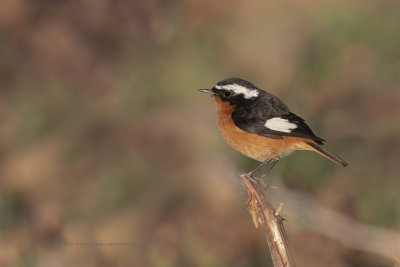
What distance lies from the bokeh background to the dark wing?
279 centimetres

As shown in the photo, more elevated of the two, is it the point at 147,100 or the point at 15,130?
the point at 147,100

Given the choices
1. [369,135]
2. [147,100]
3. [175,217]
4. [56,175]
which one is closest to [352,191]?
[369,135]

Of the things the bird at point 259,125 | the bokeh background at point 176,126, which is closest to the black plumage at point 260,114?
the bird at point 259,125

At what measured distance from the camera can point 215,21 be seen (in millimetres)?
10992

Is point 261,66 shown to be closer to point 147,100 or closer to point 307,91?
point 307,91

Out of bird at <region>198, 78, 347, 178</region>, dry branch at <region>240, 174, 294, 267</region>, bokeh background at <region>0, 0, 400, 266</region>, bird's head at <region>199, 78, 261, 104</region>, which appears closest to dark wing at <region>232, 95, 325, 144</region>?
bird at <region>198, 78, 347, 178</region>

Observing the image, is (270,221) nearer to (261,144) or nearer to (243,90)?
(261,144)

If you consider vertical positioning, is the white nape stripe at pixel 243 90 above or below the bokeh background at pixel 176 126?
above

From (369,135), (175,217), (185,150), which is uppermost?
(369,135)

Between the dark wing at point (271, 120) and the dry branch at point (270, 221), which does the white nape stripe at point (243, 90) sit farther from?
the dry branch at point (270, 221)

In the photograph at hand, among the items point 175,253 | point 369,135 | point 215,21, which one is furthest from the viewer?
point 215,21

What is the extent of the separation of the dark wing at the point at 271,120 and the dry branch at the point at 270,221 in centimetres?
48

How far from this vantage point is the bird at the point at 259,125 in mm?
5145

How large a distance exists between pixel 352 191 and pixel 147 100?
12.5 feet
